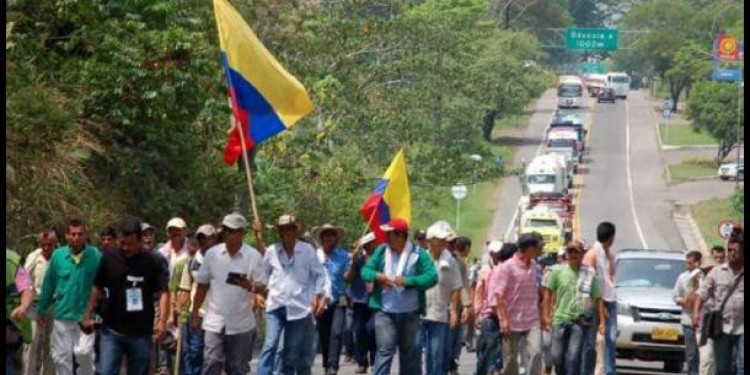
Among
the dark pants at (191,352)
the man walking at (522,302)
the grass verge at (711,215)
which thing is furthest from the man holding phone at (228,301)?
the grass verge at (711,215)

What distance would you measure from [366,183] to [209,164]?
15905 millimetres

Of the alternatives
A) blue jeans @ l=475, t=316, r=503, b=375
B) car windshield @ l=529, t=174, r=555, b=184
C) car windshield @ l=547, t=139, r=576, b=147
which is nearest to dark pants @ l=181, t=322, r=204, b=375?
blue jeans @ l=475, t=316, r=503, b=375

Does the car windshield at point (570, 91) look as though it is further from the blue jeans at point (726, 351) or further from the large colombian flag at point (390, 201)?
the blue jeans at point (726, 351)

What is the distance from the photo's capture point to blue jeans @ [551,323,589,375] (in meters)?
19.2

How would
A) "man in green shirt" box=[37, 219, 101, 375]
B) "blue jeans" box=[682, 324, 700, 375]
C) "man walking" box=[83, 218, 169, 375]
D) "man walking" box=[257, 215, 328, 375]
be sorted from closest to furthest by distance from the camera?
"man walking" box=[83, 218, 169, 375] < "man in green shirt" box=[37, 219, 101, 375] < "man walking" box=[257, 215, 328, 375] < "blue jeans" box=[682, 324, 700, 375]

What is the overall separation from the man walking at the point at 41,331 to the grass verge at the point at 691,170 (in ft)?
250

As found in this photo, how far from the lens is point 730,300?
17.2 metres

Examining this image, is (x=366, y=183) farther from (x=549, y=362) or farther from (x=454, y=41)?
(x=549, y=362)

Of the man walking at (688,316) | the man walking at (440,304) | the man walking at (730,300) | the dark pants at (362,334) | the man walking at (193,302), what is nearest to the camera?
the man walking at (730,300)

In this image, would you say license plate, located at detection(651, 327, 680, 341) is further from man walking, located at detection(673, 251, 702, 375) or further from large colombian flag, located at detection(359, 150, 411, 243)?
large colombian flag, located at detection(359, 150, 411, 243)

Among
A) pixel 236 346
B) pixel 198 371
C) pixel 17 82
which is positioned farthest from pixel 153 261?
pixel 17 82

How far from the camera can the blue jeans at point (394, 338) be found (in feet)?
58.3

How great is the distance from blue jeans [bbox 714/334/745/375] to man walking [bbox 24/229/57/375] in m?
5.78

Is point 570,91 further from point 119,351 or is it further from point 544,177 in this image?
point 119,351
